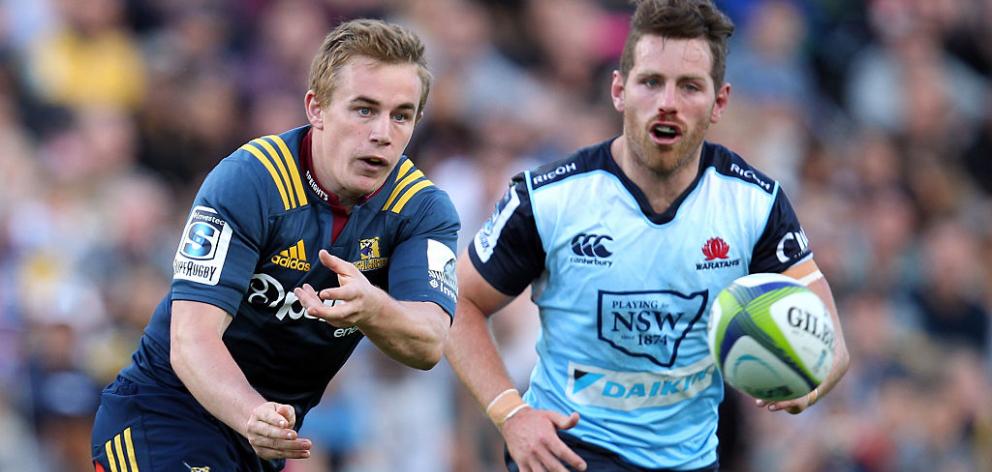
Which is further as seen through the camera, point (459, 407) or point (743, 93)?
point (743, 93)

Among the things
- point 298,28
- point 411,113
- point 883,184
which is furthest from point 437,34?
point 411,113

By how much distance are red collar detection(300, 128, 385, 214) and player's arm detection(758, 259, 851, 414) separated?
179 cm

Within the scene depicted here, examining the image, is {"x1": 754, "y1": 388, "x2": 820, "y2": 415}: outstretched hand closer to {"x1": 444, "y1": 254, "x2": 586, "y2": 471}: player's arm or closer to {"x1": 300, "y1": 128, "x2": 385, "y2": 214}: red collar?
{"x1": 444, "y1": 254, "x2": 586, "y2": 471}: player's arm

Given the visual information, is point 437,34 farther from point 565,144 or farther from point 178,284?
point 178,284

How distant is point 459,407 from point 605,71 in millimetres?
4053

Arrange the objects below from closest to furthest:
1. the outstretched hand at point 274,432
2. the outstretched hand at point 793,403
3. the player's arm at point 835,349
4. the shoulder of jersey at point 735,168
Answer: the outstretched hand at point 274,432, the outstretched hand at point 793,403, the player's arm at point 835,349, the shoulder of jersey at point 735,168

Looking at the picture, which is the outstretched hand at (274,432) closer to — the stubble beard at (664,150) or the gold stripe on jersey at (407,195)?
the gold stripe on jersey at (407,195)

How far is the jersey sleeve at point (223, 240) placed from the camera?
16.8 ft

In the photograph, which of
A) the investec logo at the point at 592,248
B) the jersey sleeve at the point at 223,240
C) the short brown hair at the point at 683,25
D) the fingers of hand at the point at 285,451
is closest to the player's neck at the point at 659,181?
the investec logo at the point at 592,248

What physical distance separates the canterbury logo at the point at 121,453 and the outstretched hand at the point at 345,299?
1.12 meters

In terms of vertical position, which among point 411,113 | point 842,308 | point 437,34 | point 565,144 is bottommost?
point 842,308

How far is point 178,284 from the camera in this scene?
515cm

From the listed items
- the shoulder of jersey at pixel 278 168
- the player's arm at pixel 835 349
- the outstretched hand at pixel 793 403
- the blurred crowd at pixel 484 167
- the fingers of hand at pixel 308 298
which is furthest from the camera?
the blurred crowd at pixel 484 167

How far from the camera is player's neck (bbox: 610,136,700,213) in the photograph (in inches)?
243
